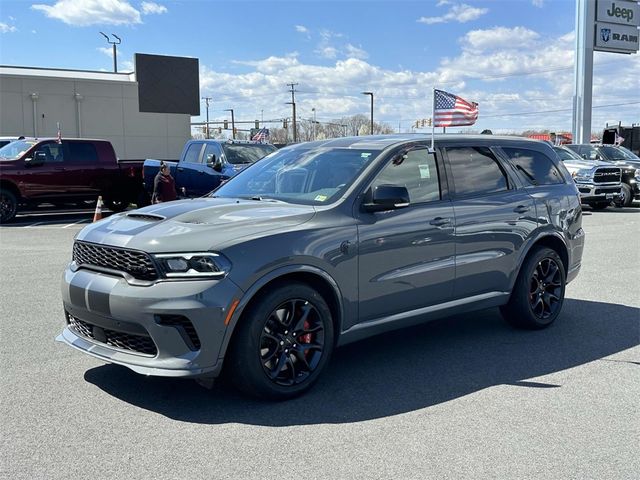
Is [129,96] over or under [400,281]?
over

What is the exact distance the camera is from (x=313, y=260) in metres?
4.46

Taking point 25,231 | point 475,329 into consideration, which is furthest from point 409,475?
point 25,231

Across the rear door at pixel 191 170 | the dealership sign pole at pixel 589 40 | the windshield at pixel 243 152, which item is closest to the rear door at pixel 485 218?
the windshield at pixel 243 152

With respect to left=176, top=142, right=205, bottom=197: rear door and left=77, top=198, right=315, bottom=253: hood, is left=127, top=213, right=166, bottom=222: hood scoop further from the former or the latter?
left=176, top=142, right=205, bottom=197: rear door

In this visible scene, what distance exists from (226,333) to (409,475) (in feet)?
4.64

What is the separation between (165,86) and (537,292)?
35.5 m

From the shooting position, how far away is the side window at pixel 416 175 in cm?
519

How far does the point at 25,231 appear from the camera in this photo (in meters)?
14.6

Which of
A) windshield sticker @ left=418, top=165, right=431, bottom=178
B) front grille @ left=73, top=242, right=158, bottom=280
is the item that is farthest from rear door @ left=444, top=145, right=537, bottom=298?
front grille @ left=73, top=242, right=158, bottom=280

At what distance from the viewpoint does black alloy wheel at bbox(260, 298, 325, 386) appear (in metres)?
4.36

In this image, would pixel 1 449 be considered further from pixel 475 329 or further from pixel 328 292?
pixel 475 329

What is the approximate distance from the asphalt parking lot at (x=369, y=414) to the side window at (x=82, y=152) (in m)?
11.6

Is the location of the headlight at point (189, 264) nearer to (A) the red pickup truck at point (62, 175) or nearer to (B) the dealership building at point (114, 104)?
(A) the red pickup truck at point (62, 175)

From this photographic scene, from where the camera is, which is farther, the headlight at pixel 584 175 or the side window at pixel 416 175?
the headlight at pixel 584 175
